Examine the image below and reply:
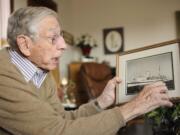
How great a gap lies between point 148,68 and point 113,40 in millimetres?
4251

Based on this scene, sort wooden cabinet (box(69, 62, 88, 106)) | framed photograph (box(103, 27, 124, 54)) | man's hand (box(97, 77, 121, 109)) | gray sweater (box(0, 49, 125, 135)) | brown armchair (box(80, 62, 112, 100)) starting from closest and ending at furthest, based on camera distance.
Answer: gray sweater (box(0, 49, 125, 135)) → man's hand (box(97, 77, 121, 109)) → brown armchair (box(80, 62, 112, 100)) → wooden cabinet (box(69, 62, 88, 106)) → framed photograph (box(103, 27, 124, 54))

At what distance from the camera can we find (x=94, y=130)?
44.3 inches

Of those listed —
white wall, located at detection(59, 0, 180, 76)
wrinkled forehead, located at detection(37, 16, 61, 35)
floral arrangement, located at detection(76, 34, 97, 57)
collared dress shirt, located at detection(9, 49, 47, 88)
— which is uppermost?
white wall, located at detection(59, 0, 180, 76)

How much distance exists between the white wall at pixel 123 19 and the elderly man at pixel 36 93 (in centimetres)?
392

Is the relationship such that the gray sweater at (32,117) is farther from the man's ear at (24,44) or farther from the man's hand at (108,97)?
the man's hand at (108,97)

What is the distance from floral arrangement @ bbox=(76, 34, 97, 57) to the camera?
553cm

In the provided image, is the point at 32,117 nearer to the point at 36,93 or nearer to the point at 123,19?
the point at 36,93

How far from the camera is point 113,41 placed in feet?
18.5

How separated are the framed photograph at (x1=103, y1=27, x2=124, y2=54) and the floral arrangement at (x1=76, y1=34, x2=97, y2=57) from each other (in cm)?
23

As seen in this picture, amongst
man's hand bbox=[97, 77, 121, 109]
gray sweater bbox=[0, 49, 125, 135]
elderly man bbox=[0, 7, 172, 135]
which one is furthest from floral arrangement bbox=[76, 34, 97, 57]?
gray sweater bbox=[0, 49, 125, 135]

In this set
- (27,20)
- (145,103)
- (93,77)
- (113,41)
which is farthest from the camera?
(113,41)

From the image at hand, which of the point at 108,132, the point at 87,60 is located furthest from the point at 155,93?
the point at 87,60

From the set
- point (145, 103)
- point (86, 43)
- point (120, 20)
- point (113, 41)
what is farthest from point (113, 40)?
point (145, 103)

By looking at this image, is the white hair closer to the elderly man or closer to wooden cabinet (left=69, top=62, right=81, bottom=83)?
the elderly man
